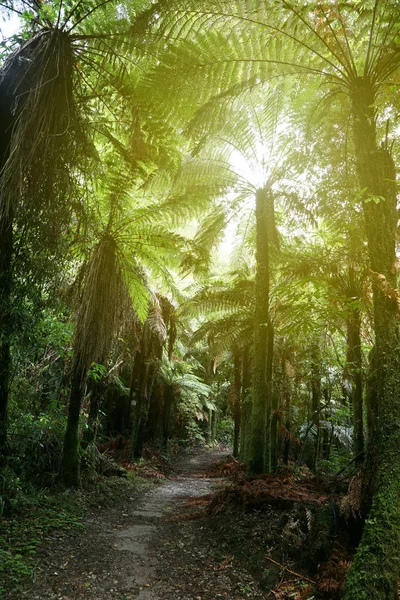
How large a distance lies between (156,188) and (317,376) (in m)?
5.40

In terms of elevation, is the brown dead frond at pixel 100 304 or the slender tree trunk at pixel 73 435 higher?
the brown dead frond at pixel 100 304

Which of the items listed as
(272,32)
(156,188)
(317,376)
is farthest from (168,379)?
(272,32)

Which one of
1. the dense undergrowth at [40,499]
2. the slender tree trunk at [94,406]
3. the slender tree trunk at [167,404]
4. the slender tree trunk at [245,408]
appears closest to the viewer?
the dense undergrowth at [40,499]

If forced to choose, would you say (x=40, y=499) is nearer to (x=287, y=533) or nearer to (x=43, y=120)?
(x=287, y=533)

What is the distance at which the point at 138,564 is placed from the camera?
12.4 ft

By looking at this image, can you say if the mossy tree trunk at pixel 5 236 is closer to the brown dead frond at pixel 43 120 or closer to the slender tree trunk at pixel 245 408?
the brown dead frond at pixel 43 120

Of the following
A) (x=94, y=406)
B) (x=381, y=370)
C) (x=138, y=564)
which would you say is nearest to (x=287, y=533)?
(x=138, y=564)

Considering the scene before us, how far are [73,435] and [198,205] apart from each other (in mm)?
4572

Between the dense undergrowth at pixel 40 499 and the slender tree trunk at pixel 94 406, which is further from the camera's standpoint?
the slender tree trunk at pixel 94 406

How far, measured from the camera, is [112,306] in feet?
19.6

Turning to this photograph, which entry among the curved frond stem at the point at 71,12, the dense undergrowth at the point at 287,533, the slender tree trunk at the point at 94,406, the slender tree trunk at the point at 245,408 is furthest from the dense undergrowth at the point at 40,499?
the curved frond stem at the point at 71,12

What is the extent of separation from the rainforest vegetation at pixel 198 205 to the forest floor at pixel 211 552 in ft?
0.16

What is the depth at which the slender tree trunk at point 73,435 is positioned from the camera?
236 inches

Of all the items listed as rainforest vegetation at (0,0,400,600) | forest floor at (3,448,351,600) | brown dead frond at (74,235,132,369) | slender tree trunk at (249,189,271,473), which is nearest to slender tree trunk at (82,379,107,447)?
rainforest vegetation at (0,0,400,600)
